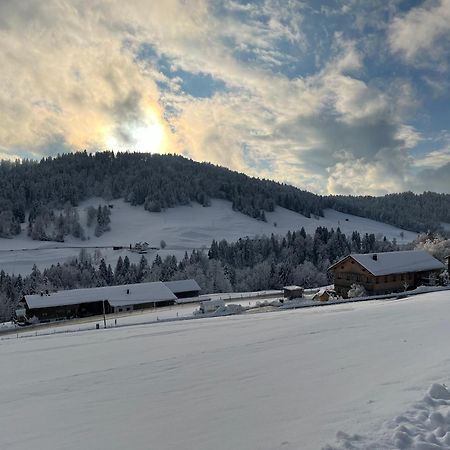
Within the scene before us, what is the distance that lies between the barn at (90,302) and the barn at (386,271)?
30.3 m

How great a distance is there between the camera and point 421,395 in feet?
25.9

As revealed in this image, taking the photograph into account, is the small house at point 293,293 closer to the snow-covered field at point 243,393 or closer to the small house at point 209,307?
the small house at point 209,307

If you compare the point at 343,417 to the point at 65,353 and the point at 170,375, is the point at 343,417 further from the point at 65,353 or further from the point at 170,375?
the point at 65,353

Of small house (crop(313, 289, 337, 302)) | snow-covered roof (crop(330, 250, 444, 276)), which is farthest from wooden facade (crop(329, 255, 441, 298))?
small house (crop(313, 289, 337, 302))

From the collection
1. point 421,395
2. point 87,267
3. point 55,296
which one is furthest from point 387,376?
point 87,267

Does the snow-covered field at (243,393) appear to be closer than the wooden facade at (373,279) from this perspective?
Yes

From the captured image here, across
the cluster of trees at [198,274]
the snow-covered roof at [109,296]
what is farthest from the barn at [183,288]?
the cluster of trees at [198,274]

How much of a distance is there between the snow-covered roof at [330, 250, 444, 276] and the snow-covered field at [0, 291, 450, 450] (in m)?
39.5

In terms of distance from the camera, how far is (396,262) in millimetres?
57094

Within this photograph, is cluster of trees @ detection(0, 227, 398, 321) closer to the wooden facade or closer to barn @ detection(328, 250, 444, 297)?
the wooden facade

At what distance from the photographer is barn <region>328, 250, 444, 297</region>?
179 ft

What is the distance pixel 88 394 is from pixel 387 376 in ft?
27.9

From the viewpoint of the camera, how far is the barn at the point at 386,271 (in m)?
54.6

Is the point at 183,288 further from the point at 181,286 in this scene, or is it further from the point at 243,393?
the point at 243,393
